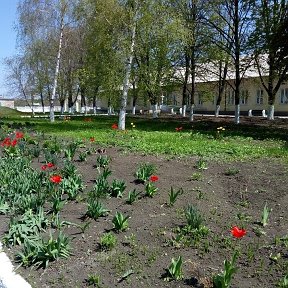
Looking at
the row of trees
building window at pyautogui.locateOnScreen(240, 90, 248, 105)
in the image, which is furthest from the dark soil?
building window at pyautogui.locateOnScreen(240, 90, 248, 105)

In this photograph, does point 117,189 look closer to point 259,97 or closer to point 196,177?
point 196,177

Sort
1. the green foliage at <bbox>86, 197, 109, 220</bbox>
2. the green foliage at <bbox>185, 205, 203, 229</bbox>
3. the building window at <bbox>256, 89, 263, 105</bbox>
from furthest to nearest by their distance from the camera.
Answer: the building window at <bbox>256, 89, 263, 105</bbox> < the green foliage at <bbox>86, 197, 109, 220</bbox> < the green foliage at <bbox>185, 205, 203, 229</bbox>

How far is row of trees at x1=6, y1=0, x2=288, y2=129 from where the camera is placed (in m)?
18.4

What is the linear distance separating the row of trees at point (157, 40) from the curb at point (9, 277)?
13090 mm

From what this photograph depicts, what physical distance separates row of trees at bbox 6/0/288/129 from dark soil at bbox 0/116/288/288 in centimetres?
1126

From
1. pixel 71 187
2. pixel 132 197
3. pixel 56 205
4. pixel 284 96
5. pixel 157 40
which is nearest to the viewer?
pixel 56 205

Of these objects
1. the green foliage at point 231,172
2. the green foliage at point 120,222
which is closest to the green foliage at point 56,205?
the green foliage at point 120,222

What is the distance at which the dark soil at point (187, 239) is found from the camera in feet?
11.3

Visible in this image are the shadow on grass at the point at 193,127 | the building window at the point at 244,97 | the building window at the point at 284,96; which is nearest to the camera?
A: the shadow on grass at the point at 193,127

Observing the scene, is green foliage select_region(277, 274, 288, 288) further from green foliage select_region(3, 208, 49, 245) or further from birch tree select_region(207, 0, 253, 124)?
birch tree select_region(207, 0, 253, 124)

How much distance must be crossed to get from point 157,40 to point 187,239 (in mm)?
19820

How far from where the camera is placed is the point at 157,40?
74.5 feet

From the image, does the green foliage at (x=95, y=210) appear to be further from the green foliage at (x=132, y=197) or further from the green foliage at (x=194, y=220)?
the green foliage at (x=194, y=220)

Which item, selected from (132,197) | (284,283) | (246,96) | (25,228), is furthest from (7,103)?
(284,283)
